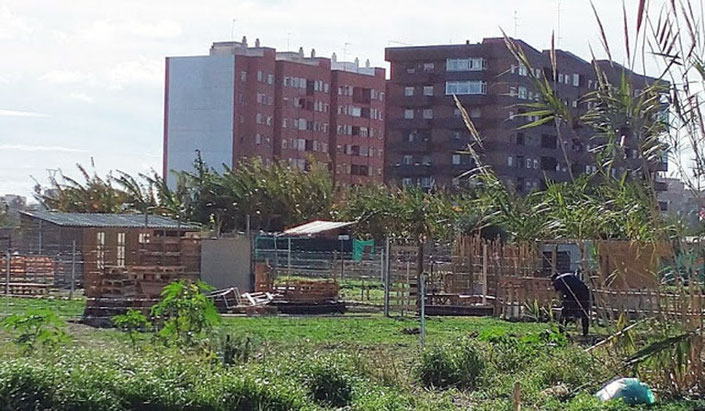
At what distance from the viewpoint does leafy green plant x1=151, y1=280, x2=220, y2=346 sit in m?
12.8

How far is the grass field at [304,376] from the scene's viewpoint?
10633mm

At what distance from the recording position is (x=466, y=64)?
90625 mm

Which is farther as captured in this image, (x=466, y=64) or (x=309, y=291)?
(x=466, y=64)

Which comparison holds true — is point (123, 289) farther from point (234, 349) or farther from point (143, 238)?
point (234, 349)

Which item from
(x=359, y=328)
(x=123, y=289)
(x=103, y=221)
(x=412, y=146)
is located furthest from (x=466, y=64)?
(x=359, y=328)

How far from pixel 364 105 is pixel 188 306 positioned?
317ft

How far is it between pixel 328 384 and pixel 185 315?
6.15ft

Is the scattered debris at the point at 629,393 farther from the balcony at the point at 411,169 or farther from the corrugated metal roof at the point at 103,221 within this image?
the balcony at the point at 411,169

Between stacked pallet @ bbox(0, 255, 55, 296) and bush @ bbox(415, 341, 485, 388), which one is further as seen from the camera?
stacked pallet @ bbox(0, 255, 55, 296)

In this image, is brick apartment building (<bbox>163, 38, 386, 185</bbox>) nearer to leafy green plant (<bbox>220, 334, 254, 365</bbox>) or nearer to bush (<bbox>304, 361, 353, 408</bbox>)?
leafy green plant (<bbox>220, 334, 254, 365</bbox>)

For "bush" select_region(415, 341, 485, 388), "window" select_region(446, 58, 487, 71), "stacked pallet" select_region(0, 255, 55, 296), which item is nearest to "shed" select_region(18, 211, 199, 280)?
"stacked pallet" select_region(0, 255, 55, 296)

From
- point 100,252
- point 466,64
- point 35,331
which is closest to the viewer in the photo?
point 35,331

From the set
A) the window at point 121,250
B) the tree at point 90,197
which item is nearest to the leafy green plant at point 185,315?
the window at point 121,250

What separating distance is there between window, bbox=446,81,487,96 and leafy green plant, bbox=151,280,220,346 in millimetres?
76140
